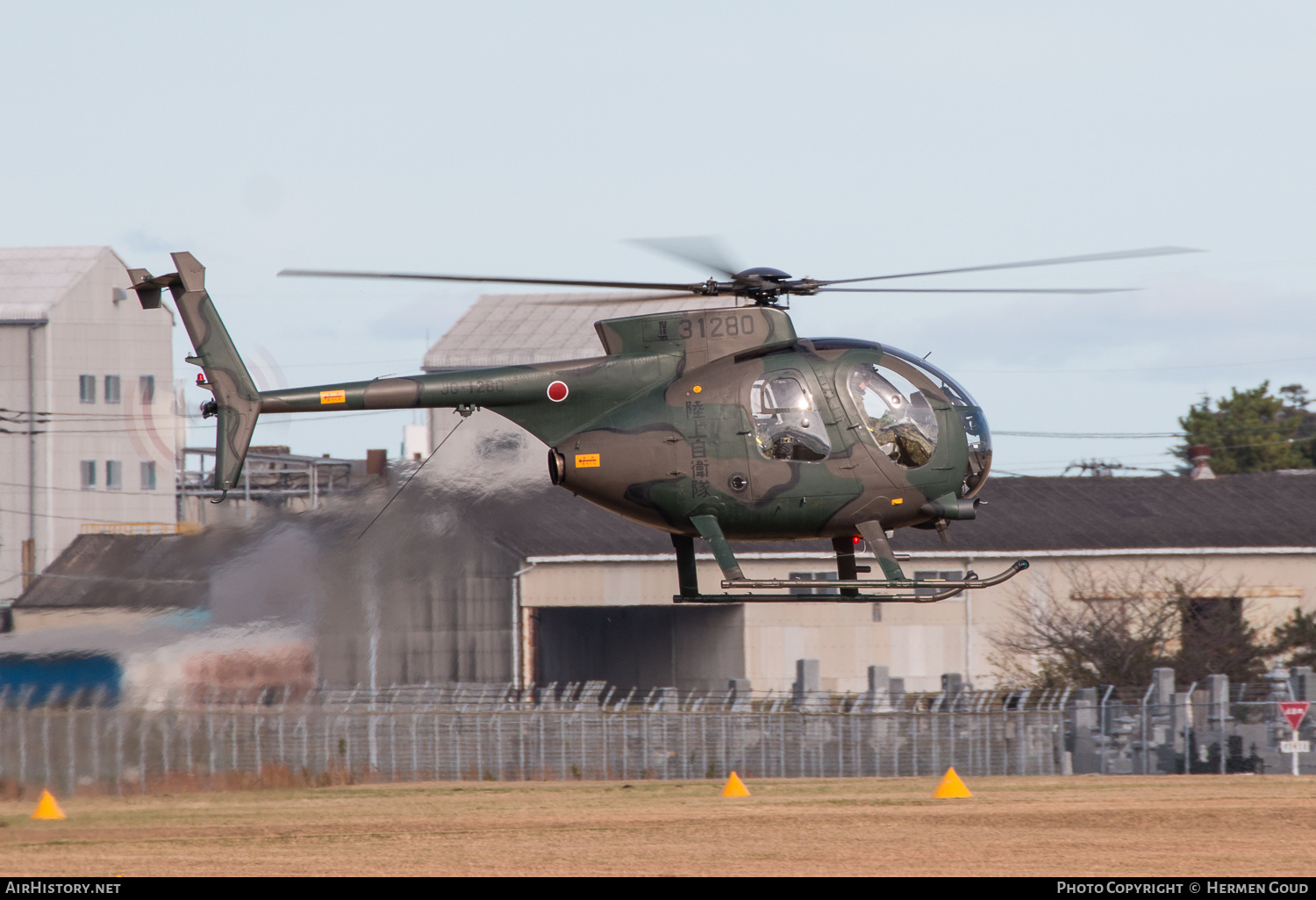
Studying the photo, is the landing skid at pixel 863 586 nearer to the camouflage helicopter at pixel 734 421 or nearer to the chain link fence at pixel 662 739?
the camouflage helicopter at pixel 734 421

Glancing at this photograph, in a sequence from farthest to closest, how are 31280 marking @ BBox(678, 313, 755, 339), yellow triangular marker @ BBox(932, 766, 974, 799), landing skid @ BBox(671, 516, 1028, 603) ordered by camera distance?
yellow triangular marker @ BBox(932, 766, 974, 799), 31280 marking @ BBox(678, 313, 755, 339), landing skid @ BBox(671, 516, 1028, 603)

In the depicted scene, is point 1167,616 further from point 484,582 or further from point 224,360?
point 224,360

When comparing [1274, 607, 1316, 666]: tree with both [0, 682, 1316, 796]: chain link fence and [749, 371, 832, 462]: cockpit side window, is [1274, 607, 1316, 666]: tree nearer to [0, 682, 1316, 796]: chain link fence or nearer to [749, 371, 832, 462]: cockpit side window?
[0, 682, 1316, 796]: chain link fence

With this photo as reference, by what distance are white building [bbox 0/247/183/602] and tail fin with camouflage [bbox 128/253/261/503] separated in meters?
40.9

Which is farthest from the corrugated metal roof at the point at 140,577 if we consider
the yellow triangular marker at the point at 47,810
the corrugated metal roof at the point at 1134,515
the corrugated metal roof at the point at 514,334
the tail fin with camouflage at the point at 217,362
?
the corrugated metal roof at the point at 514,334

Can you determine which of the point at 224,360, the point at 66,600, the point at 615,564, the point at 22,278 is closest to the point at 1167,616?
the point at 615,564

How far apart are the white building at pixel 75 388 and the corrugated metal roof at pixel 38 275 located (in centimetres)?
3

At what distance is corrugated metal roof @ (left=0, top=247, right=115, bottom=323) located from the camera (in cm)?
6291

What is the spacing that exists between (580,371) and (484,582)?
676 inches

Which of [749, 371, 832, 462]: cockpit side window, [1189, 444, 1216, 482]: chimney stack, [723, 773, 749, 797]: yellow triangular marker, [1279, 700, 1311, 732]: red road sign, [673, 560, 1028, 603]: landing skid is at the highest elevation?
[1189, 444, 1216, 482]: chimney stack

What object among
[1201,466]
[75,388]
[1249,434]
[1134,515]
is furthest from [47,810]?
[1249,434]

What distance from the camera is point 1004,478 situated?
64875 mm

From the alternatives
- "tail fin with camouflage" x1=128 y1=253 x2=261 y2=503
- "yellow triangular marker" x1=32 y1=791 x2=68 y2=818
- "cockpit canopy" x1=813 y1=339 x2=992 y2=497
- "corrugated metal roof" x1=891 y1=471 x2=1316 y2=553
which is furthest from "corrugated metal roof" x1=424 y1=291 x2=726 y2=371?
"cockpit canopy" x1=813 y1=339 x2=992 y2=497

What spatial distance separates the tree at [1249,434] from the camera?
9519cm
